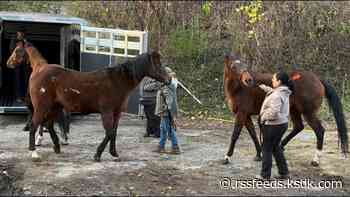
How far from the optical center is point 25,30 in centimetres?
1324

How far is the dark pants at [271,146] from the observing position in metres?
6.64

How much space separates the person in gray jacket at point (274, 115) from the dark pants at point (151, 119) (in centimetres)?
355

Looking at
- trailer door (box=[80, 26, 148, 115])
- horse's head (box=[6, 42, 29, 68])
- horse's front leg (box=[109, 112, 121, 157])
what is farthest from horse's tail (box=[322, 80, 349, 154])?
horse's head (box=[6, 42, 29, 68])

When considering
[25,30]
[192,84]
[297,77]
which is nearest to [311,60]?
[192,84]

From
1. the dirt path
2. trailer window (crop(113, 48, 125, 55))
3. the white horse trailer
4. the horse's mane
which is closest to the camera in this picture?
the dirt path

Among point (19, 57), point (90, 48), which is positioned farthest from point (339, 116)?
point (90, 48)

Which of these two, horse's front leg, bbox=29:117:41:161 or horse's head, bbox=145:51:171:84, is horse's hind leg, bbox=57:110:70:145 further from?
horse's head, bbox=145:51:171:84

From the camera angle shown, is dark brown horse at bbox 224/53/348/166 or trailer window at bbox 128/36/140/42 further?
trailer window at bbox 128/36/140/42

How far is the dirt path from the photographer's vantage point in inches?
251

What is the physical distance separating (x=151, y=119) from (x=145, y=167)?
2.55 m

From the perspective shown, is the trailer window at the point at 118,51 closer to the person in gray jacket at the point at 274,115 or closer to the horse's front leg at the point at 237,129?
the horse's front leg at the point at 237,129

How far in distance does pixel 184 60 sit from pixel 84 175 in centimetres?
905

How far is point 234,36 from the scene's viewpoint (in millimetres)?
14875

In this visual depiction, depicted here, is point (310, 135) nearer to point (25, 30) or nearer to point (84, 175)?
point (84, 175)
